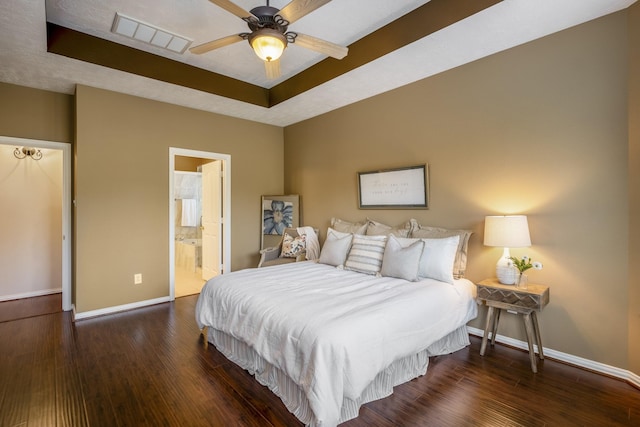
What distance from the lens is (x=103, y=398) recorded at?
6.89ft

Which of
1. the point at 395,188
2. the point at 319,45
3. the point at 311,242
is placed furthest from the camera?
the point at 311,242

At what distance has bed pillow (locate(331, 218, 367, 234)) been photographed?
3873 mm

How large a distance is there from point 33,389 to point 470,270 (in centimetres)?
373

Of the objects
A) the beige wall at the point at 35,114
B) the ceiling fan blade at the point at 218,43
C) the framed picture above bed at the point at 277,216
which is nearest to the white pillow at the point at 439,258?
the ceiling fan blade at the point at 218,43

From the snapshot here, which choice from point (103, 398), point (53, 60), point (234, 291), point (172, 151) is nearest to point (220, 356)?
point (234, 291)

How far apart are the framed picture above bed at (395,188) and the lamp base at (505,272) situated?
995 millimetres

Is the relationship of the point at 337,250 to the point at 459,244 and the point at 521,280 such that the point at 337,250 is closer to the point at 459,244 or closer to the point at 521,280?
→ the point at 459,244

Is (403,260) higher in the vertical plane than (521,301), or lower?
higher

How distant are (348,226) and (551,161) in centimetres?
227

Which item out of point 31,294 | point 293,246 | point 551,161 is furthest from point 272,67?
point 31,294

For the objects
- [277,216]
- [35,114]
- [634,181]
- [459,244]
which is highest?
[35,114]

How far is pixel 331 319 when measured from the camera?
1888mm

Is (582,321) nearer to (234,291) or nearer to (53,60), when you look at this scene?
(234,291)

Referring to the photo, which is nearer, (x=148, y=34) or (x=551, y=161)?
(x=551, y=161)
